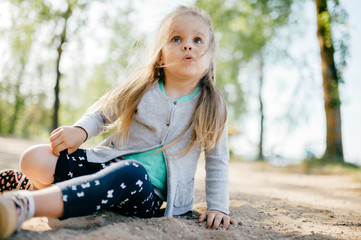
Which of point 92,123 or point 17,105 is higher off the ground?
point 17,105

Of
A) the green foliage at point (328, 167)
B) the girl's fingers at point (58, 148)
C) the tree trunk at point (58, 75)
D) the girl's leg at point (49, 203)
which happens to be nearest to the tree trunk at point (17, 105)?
the tree trunk at point (58, 75)

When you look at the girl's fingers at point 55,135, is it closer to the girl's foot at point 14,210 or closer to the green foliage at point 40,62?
the girl's foot at point 14,210

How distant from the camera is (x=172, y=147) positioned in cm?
198

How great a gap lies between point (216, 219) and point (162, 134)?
64 centimetres

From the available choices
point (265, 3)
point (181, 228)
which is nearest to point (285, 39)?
point (265, 3)

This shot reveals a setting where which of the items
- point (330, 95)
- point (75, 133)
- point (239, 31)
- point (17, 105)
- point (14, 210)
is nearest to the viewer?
point (14, 210)

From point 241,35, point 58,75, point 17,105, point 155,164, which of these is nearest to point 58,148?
point 155,164

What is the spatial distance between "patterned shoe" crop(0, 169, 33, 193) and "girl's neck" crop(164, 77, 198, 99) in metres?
1.10

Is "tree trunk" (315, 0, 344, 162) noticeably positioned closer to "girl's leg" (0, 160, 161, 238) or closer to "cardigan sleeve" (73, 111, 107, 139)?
"cardigan sleeve" (73, 111, 107, 139)

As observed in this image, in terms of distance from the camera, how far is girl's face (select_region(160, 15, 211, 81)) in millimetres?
2016

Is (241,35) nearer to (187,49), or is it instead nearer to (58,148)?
(187,49)

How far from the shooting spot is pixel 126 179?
1.52m

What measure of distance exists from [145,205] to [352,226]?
4.58 ft

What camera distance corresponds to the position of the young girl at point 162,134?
1.72 m
